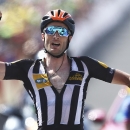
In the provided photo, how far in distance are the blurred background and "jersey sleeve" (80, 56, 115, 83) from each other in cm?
633

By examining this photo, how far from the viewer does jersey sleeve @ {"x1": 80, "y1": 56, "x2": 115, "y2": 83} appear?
14.3 feet

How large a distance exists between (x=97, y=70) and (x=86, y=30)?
7165 millimetres

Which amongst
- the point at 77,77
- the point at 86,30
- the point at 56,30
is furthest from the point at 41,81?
the point at 86,30

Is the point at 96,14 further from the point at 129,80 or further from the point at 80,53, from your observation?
the point at 129,80

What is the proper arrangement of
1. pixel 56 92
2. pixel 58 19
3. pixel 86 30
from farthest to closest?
pixel 86 30 < pixel 58 19 < pixel 56 92

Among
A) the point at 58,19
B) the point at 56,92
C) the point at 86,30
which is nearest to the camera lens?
the point at 56,92

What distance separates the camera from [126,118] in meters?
6.17

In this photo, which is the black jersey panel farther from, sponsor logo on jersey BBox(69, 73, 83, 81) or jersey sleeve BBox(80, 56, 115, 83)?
jersey sleeve BBox(80, 56, 115, 83)

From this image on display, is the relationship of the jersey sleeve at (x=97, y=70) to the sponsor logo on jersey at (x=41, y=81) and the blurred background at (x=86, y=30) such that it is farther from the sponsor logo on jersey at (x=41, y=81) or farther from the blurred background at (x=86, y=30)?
the blurred background at (x=86, y=30)

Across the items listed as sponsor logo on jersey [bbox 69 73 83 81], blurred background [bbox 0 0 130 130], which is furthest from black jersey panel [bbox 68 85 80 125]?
blurred background [bbox 0 0 130 130]

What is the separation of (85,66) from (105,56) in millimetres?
6784

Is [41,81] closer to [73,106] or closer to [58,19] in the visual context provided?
[73,106]

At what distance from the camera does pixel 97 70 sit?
4.35 metres

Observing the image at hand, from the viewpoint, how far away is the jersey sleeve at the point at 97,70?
14.3 ft
